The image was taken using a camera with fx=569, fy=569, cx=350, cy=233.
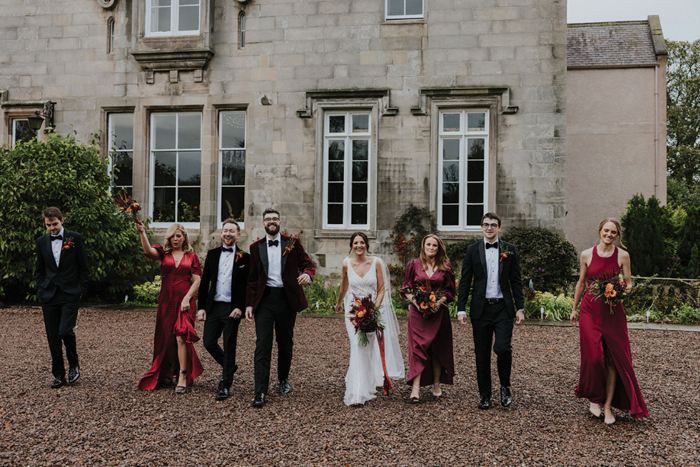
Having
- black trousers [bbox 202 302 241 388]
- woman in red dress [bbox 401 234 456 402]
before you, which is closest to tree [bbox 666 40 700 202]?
woman in red dress [bbox 401 234 456 402]

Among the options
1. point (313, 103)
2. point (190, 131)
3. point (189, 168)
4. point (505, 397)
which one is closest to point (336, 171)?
point (313, 103)

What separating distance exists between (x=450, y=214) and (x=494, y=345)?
22.0 ft

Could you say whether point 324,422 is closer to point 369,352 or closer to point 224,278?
point 369,352

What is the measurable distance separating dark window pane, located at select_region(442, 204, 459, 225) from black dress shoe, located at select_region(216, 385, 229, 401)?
727 cm

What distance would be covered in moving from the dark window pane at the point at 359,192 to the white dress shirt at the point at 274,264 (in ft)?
21.3

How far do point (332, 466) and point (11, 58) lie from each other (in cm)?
1331

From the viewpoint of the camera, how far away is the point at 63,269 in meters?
5.97

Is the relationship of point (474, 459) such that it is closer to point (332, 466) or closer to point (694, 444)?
point (332, 466)

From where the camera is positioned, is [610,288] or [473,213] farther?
[473,213]

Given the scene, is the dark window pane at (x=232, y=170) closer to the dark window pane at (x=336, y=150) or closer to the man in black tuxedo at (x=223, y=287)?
the dark window pane at (x=336, y=150)

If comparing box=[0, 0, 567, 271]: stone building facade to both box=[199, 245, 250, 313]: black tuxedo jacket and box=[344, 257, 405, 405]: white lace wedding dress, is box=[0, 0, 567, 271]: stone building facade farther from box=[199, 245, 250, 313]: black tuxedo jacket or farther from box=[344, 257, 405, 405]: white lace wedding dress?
box=[199, 245, 250, 313]: black tuxedo jacket

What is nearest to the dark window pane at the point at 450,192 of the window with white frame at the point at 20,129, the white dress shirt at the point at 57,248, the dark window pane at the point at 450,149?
the dark window pane at the point at 450,149

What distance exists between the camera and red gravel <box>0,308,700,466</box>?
13.3ft

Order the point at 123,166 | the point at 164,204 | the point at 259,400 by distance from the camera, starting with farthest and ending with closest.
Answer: the point at 123,166 → the point at 164,204 → the point at 259,400
